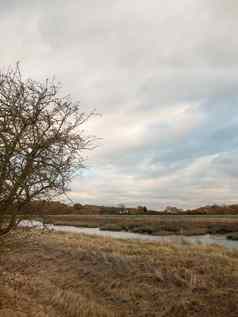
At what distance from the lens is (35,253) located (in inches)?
714

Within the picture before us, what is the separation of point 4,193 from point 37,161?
81cm

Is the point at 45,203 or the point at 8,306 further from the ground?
the point at 45,203

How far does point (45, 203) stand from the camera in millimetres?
8430

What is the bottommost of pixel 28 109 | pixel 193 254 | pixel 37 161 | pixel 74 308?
pixel 74 308

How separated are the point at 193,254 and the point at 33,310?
8.65 m

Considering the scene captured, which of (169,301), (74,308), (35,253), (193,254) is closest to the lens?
(74,308)

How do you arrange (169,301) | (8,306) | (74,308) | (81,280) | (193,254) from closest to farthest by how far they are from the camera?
(8,306) < (74,308) < (169,301) < (81,280) < (193,254)

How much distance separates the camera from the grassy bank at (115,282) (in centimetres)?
994

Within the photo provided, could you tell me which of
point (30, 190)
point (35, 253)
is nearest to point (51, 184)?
point (30, 190)

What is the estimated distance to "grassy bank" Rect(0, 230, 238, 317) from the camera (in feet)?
32.6

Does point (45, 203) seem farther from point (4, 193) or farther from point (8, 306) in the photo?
point (8, 306)

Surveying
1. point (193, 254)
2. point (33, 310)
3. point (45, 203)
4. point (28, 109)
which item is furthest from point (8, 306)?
point (193, 254)

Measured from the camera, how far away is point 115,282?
13375 millimetres

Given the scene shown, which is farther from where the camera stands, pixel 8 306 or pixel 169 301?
pixel 169 301
